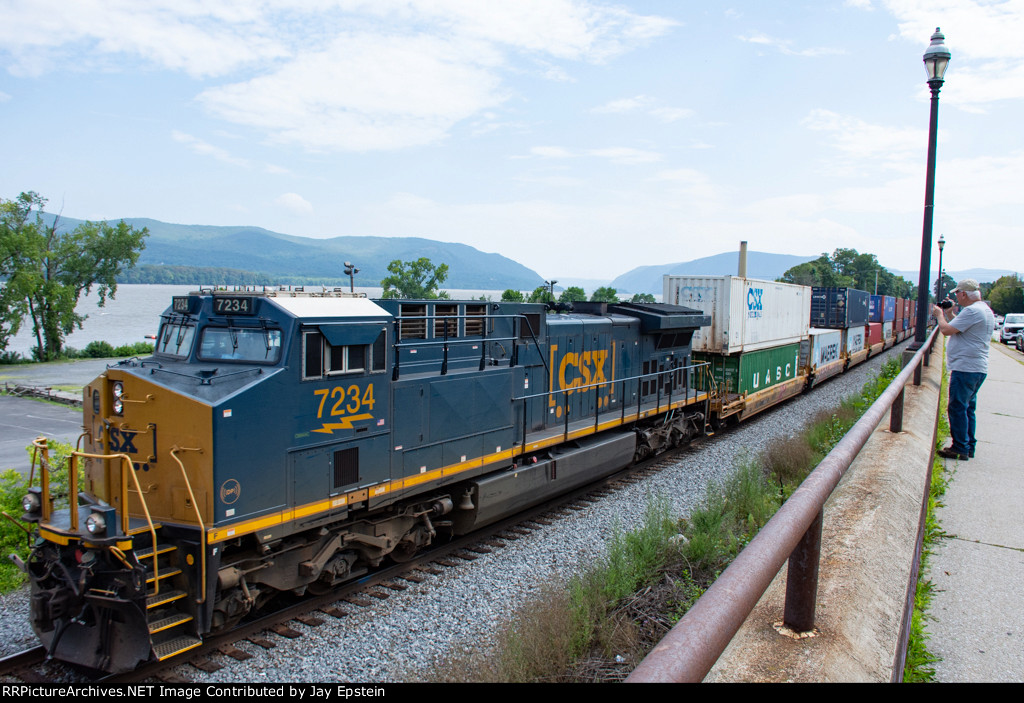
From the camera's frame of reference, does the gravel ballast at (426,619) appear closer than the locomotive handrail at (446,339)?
Yes

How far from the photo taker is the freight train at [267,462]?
5.64 meters

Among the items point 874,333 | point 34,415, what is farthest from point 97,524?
point 874,333

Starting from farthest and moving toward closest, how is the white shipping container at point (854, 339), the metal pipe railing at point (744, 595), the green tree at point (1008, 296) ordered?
1. the green tree at point (1008, 296)
2. the white shipping container at point (854, 339)
3. the metal pipe railing at point (744, 595)

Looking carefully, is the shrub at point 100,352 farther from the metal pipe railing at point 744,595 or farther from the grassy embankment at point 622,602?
the metal pipe railing at point 744,595

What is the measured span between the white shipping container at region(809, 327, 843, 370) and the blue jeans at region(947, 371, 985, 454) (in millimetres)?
16982

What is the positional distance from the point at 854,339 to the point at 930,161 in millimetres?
19071

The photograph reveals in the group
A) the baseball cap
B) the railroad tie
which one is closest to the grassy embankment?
the railroad tie

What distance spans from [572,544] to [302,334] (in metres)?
4.72

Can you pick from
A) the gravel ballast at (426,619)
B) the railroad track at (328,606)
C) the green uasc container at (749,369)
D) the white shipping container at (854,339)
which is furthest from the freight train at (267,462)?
the white shipping container at (854,339)

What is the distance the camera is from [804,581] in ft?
8.16

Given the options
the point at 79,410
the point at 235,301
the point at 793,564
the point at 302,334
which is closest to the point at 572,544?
the point at 302,334

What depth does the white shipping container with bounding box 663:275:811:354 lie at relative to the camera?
16.2 m

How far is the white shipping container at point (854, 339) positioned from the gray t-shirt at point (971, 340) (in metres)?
22.8
